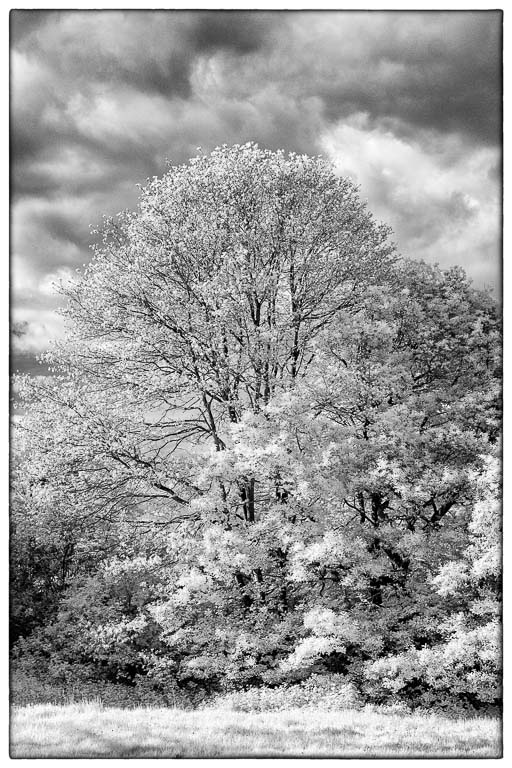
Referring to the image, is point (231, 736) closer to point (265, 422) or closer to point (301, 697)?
point (301, 697)

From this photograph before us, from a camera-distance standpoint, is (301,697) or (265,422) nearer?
(301,697)

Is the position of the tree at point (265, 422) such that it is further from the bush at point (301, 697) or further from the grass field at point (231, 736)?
the grass field at point (231, 736)

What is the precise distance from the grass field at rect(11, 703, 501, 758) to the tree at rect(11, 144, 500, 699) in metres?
1.88

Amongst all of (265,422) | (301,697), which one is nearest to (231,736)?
(301,697)

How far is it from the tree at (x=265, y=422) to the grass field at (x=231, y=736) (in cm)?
188

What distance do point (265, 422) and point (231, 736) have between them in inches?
158

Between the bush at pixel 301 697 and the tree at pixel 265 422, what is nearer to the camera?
the bush at pixel 301 697

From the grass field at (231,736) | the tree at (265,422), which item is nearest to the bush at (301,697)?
the tree at (265,422)

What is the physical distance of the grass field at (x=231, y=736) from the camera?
6188mm

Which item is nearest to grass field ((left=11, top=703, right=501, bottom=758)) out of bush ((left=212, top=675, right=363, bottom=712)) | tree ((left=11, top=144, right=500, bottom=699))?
bush ((left=212, top=675, right=363, bottom=712))

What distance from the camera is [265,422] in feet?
30.1

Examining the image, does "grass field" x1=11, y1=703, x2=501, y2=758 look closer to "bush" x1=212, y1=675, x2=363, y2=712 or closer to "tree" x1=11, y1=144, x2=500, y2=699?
"bush" x1=212, y1=675, x2=363, y2=712

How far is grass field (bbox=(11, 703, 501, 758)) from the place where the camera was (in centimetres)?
619
